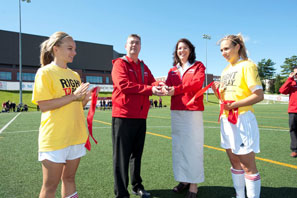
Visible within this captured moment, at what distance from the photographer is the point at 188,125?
9.59 feet

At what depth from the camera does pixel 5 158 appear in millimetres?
4852

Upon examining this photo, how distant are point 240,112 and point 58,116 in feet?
6.50

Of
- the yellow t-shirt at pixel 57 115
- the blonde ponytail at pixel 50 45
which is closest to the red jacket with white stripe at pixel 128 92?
the yellow t-shirt at pixel 57 115

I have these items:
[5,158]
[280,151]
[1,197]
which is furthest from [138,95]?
[280,151]

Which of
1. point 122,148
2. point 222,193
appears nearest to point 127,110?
point 122,148

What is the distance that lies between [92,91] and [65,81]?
38 centimetres

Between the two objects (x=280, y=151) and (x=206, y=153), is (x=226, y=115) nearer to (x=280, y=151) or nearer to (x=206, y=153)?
(x=206, y=153)

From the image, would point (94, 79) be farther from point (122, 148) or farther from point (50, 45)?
point (50, 45)

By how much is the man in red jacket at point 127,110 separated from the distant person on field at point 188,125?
1.41 feet

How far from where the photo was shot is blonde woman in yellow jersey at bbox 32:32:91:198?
6.22ft

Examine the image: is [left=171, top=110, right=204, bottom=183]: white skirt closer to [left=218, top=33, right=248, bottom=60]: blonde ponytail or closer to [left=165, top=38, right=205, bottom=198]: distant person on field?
[left=165, top=38, right=205, bottom=198]: distant person on field

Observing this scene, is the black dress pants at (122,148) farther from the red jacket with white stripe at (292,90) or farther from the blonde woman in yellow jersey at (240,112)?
the red jacket with white stripe at (292,90)

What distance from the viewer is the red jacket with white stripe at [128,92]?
8.87 feet

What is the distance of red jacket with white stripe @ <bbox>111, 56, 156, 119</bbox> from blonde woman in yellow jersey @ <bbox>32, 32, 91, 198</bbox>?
660 millimetres
